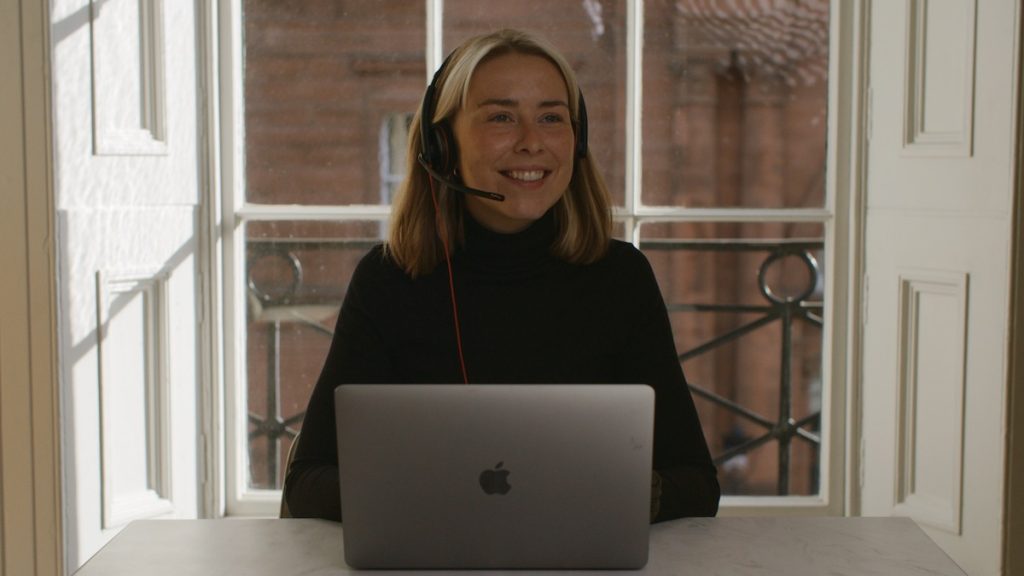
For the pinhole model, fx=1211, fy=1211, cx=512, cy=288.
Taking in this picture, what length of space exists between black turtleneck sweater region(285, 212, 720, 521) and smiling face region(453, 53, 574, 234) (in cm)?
8

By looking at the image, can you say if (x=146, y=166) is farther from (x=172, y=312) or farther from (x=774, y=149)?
(x=774, y=149)

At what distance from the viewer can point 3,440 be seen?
2.25m

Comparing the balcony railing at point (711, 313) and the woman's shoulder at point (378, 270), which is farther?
the balcony railing at point (711, 313)

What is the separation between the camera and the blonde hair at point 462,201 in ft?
6.28

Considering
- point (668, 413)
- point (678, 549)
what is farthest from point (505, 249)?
point (678, 549)

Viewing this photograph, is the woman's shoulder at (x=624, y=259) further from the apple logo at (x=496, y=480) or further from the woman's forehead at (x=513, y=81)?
the apple logo at (x=496, y=480)

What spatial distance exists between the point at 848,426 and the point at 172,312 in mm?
1521

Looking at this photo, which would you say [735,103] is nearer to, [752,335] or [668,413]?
[752,335]

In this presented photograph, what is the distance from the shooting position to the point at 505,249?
1914 millimetres

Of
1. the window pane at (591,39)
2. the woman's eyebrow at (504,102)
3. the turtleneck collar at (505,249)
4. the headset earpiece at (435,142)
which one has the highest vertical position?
the window pane at (591,39)

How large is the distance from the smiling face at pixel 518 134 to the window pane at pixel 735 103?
89 cm

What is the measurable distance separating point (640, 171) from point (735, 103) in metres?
0.26

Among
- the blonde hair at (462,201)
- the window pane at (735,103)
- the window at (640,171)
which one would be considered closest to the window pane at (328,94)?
the window at (640,171)

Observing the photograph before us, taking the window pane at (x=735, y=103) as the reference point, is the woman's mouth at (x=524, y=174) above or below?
below
